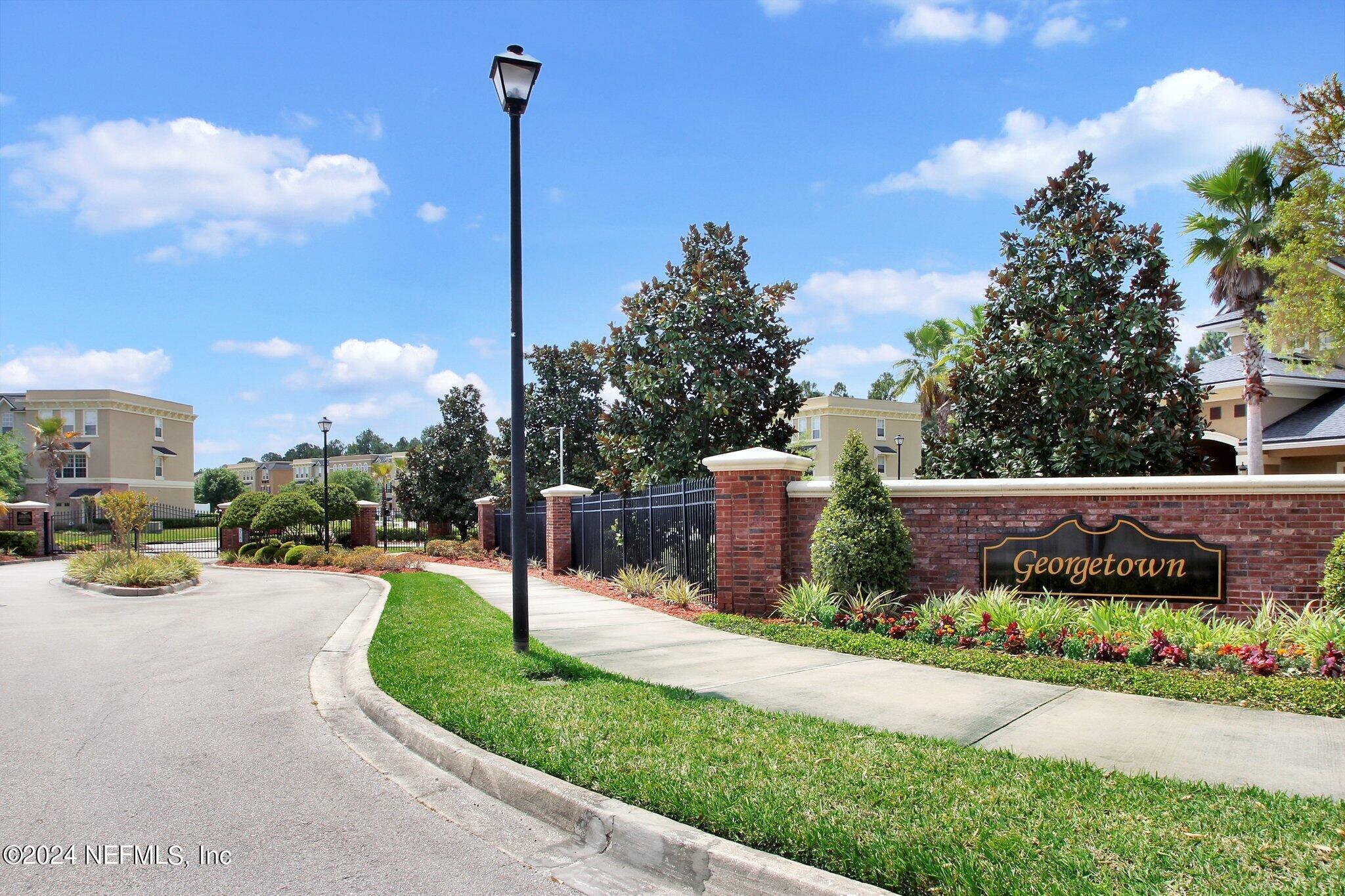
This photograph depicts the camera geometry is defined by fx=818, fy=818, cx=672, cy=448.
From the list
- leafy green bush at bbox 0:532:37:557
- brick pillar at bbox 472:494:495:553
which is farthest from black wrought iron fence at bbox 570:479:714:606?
leafy green bush at bbox 0:532:37:557

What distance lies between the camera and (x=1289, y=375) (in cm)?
2045

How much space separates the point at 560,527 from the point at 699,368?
20.4 ft

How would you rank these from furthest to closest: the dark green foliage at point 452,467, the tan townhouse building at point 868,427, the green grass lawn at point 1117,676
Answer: the tan townhouse building at point 868,427 < the dark green foliage at point 452,467 < the green grass lawn at point 1117,676

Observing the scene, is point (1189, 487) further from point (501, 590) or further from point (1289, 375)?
point (1289, 375)

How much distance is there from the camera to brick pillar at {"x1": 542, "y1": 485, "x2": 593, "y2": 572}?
1941cm

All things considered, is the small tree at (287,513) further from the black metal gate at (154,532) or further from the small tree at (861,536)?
the small tree at (861,536)

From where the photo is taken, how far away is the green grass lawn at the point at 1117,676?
6125mm

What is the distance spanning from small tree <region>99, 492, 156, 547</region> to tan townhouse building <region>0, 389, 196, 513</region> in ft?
128

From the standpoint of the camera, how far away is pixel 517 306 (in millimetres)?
8414

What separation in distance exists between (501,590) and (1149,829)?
13.4 metres

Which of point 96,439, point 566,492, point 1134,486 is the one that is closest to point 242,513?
point 566,492

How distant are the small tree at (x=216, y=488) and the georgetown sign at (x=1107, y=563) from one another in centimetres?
8103

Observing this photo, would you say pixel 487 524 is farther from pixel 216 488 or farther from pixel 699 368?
pixel 216 488

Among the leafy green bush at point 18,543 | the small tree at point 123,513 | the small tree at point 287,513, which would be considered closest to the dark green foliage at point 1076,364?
the small tree at point 123,513
